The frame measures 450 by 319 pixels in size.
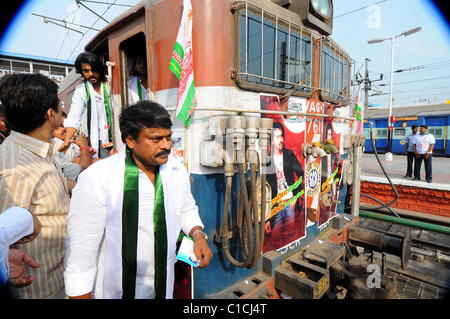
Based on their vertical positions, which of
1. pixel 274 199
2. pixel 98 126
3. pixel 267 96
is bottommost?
pixel 274 199

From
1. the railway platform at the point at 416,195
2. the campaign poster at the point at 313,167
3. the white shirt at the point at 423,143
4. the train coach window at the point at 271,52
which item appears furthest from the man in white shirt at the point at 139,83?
the white shirt at the point at 423,143

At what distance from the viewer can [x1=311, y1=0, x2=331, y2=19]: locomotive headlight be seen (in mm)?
2938

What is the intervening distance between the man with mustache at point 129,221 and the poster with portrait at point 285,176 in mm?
1206

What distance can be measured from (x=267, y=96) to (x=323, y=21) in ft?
5.56

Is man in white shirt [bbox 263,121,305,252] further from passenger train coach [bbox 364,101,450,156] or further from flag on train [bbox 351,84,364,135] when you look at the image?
passenger train coach [bbox 364,101,450,156]

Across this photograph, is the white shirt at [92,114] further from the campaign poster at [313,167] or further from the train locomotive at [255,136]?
the campaign poster at [313,167]

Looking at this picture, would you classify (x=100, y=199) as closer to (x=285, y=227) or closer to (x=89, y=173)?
(x=89, y=173)

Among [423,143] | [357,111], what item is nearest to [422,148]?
[423,143]

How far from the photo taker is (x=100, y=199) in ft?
4.54

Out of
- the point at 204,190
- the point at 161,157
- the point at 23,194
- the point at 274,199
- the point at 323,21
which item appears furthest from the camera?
the point at 323,21

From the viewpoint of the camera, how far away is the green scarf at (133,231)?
1.47 m

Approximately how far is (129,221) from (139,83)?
226 centimetres

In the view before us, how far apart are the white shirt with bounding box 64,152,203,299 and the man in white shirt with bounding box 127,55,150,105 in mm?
1867

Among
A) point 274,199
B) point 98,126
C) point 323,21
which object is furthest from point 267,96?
point 98,126
